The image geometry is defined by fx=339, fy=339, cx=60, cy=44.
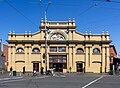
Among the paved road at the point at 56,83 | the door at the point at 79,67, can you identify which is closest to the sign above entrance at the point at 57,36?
the door at the point at 79,67

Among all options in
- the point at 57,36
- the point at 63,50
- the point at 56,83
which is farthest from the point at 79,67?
the point at 56,83

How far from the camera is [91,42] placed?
9062 cm

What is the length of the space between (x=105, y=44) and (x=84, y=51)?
5903mm

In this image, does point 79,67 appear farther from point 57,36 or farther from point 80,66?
point 57,36

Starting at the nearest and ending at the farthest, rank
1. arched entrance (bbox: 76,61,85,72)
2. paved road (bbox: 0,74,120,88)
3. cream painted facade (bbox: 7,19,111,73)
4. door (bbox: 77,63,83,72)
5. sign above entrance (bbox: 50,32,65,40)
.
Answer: paved road (bbox: 0,74,120,88)
cream painted facade (bbox: 7,19,111,73)
arched entrance (bbox: 76,61,85,72)
door (bbox: 77,63,83,72)
sign above entrance (bbox: 50,32,65,40)

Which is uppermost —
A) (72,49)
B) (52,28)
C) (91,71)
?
(52,28)

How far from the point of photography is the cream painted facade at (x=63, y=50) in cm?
8956

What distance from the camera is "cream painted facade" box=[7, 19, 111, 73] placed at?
294 feet

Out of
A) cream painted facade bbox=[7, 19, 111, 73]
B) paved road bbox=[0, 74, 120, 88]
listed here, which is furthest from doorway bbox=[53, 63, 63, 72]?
paved road bbox=[0, 74, 120, 88]

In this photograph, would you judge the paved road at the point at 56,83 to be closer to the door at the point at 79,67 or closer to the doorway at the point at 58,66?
the door at the point at 79,67

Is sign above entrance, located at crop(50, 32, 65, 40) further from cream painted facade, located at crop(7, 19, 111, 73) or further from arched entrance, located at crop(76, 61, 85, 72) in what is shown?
arched entrance, located at crop(76, 61, 85, 72)

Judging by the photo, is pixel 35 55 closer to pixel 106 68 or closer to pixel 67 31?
pixel 67 31

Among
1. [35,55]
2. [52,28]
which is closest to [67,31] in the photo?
[52,28]

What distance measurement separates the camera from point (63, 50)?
90.9 metres
